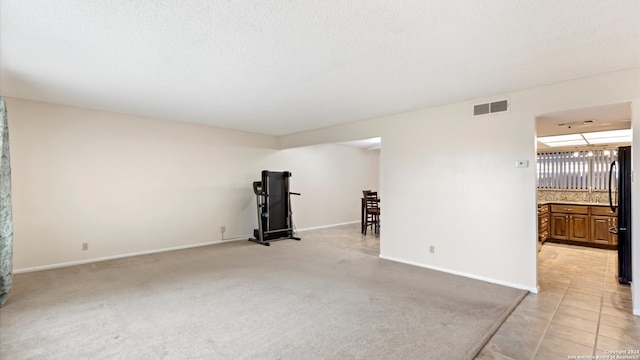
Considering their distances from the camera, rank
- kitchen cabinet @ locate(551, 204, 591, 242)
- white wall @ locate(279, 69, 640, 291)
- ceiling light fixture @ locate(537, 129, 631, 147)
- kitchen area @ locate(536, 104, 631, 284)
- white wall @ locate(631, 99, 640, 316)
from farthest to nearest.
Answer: kitchen cabinet @ locate(551, 204, 591, 242), ceiling light fixture @ locate(537, 129, 631, 147), kitchen area @ locate(536, 104, 631, 284), white wall @ locate(279, 69, 640, 291), white wall @ locate(631, 99, 640, 316)

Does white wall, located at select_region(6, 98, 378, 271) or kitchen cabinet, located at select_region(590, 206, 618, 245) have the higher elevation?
white wall, located at select_region(6, 98, 378, 271)

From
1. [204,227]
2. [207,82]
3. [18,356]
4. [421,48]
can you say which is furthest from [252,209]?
[421,48]

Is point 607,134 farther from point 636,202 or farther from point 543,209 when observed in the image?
point 636,202

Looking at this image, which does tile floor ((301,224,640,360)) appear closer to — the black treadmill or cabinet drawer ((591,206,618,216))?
cabinet drawer ((591,206,618,216))

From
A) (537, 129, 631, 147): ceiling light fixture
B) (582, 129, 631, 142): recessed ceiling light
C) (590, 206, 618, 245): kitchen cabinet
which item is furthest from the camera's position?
(590, 206, 618, 245): kitchen cabinet

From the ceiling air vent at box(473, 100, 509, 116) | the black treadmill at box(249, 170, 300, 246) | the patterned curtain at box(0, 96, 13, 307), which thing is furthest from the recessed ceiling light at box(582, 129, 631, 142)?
the patterned curtain at box(0, 96, 13, 307)

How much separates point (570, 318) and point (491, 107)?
7.78 ft

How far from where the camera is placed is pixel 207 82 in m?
3.28

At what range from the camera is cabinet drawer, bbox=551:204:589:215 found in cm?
553

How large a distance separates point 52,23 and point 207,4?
1164 millimetres

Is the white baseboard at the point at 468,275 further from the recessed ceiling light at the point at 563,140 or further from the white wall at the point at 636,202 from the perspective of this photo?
the recessed ceiling light at the point at 563,140

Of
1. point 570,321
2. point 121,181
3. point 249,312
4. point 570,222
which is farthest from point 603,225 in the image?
point 121,181

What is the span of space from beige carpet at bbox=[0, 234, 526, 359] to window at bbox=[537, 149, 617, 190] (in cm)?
427

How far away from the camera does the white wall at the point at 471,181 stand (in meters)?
3.36
